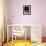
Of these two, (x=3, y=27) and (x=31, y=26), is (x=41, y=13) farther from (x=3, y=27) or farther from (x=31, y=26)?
(x=3, y=27)

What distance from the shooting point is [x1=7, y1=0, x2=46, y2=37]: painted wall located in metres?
2.80

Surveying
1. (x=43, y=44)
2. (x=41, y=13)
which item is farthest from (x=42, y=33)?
(x=41, y=13)

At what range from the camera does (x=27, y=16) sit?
2822 millimetres

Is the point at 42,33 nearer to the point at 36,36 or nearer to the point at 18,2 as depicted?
the point at 36,36

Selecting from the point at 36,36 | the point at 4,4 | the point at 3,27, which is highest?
the point at 4,4

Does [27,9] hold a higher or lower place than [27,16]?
higher

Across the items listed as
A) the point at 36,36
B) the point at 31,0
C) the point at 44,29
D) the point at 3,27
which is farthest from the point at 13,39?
the point at 31,0

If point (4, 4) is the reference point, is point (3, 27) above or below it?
below

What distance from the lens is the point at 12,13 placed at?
2824mm

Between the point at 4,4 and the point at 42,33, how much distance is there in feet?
3.59

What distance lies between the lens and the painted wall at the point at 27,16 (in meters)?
2.80

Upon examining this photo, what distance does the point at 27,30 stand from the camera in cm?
280

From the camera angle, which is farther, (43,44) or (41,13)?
(41,13)

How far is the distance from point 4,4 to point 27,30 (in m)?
0.80
